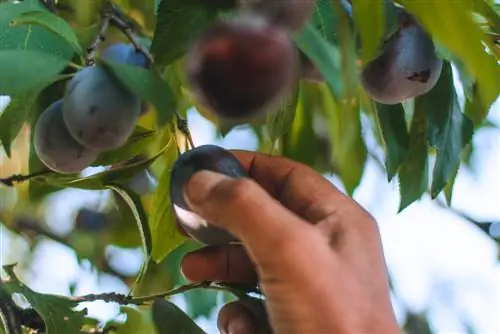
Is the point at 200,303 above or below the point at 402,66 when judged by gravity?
below

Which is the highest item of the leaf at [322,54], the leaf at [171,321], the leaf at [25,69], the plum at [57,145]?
the leaf at [322,54]

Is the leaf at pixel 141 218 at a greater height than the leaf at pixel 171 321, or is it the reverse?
the leaf at pixel 141 218

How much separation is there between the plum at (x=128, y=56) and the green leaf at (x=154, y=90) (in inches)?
6.9

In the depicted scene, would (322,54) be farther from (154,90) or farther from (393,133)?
(393,133)

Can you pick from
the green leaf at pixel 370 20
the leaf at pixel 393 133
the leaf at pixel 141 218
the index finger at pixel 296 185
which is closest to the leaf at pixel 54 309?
the leaf at pixel 141 218

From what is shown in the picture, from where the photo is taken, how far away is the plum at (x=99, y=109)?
2.30 feet

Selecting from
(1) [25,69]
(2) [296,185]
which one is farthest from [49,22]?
(2) [296,185]

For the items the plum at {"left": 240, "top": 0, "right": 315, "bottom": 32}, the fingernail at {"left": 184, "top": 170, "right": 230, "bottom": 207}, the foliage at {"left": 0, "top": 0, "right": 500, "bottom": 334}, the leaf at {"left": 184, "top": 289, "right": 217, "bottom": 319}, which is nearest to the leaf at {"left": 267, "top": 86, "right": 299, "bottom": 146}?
the foliage at {"left": 0, "top": 0, "right": 500, "bottom": 334}

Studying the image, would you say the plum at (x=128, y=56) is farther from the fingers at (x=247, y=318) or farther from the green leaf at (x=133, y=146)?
the fingers at (x=247, y=318)

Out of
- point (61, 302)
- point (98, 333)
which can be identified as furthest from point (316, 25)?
point (98, 333)

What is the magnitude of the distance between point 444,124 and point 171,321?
1.00ft

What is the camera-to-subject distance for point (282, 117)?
0.80 metres

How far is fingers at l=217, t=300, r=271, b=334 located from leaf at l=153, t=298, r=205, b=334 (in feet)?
0.11

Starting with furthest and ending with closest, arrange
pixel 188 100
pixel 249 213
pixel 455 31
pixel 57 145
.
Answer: pixel 188 100 → pixel 57 145 → pixel 249 213 → pixel 455 31
